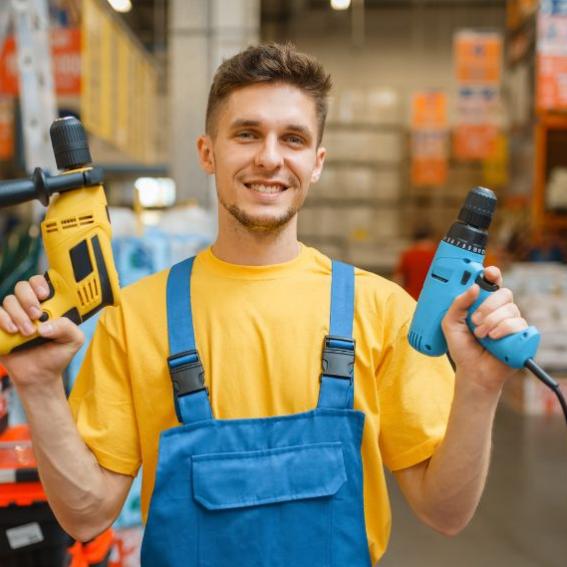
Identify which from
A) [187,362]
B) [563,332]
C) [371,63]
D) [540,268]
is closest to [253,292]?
[187,362]

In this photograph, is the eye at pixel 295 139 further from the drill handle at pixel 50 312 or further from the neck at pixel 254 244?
the drill handle at pixel 50 312

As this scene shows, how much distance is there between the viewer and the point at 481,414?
1.63m

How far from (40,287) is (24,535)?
3.88 ft

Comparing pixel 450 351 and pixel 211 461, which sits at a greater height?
pixel 450 351

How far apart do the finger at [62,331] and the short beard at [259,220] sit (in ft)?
1.47

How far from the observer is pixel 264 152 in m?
1.77

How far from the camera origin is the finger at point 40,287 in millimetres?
Answer: 1577

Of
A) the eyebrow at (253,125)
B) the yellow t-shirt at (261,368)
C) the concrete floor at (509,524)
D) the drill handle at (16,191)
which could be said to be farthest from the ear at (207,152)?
the concrete floor at (509,524)

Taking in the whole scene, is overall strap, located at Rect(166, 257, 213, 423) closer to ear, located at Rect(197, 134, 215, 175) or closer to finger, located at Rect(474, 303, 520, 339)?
ear, located at Rect(197, 134, 215, 175)

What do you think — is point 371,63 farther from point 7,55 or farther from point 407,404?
point 407,404

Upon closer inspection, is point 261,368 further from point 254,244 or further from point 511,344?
point 511,344

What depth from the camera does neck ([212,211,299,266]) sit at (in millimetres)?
1874

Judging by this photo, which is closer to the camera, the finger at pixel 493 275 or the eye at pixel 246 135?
the finger at pixel 493 275

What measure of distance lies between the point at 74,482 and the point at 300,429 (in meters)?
0.48
